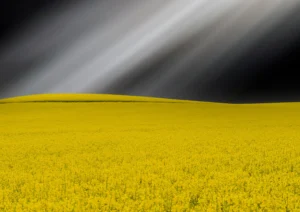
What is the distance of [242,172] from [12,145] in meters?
12.2

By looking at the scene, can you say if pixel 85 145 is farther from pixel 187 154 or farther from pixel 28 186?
pixel 28 186

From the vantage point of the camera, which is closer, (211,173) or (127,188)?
(127,188)

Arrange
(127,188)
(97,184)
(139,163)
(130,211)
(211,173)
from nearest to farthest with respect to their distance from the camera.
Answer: (130,211), (127,188), (97,184), (211,173), (139,163)

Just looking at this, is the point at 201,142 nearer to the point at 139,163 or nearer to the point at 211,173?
the point at 139,163

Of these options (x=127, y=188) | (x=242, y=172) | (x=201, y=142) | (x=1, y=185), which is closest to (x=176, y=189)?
(x=127, y=188)

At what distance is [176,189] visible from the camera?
339 inches

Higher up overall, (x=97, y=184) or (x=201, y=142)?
(x=201, y=142)

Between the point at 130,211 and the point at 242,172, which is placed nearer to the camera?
the point at 130,211

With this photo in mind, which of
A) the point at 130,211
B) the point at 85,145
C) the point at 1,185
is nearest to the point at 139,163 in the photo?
the point at 1,185

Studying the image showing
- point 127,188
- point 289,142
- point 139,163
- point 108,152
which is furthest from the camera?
point 289,142

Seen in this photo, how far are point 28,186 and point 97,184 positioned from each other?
169 centimetres

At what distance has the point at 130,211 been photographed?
6.81m

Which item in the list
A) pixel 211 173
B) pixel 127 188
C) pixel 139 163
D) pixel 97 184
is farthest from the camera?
pixel 139 163

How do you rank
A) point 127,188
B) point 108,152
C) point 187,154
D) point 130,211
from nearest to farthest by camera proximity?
point 130,211
point 127,188
point 187,154
point 108,152
